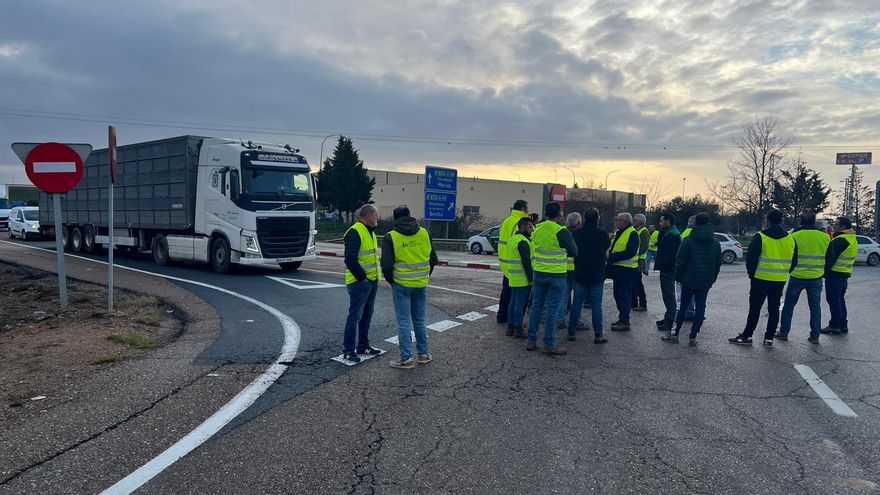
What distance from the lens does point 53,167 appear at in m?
8.57

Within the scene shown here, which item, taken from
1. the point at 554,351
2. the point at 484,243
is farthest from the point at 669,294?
the point at 484,243

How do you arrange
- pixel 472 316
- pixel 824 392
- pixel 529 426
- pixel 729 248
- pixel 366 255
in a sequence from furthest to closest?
1. pixel 729 248
2. pixel 472 316
3. pixel 366 255
4. pixel 824 392
5. pixel 529 426

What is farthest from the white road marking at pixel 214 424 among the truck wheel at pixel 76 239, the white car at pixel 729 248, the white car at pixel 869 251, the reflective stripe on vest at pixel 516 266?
the white car at pixel 869 251

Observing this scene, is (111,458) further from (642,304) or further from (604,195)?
(604,195)

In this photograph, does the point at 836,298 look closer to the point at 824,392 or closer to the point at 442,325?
the point at 824,392

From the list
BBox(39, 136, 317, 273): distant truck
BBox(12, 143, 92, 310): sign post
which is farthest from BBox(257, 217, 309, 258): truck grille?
BBox(12, 143, 92, 310): sign post

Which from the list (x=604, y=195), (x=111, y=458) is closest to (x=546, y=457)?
(x=111, y=458)

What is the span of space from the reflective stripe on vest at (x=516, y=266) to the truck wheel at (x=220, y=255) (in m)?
9.45

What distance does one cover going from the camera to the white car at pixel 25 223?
2777 cm

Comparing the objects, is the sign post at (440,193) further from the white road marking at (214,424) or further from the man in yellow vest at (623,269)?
the white road marking at (214,424)

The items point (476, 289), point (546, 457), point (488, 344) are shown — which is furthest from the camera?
point (476, 289)

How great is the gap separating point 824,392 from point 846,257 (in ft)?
13.9

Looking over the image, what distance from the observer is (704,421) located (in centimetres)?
493

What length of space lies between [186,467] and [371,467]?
122 cm
